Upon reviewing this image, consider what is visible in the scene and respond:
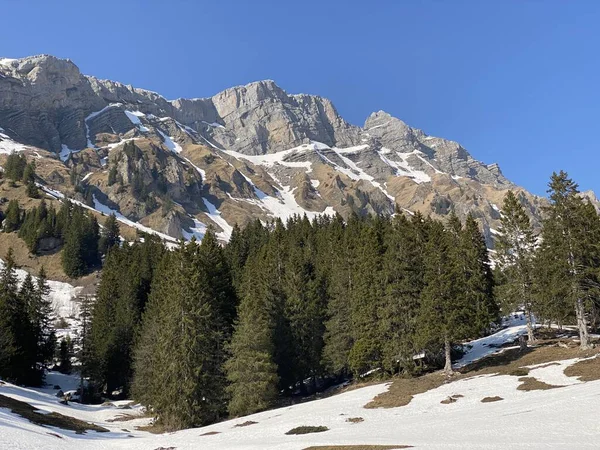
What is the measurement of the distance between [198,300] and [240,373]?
7906 millimetres

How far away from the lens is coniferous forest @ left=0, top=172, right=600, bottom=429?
4166cm

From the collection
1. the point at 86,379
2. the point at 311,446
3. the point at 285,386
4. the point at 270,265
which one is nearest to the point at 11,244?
the point at 86,379

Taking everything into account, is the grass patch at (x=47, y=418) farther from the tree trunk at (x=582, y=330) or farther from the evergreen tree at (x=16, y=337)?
the tree trunk at (x=582, y=330)

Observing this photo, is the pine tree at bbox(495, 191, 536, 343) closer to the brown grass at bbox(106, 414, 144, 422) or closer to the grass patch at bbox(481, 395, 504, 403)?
the grass patch at bbox(481, 395, 504, 403)

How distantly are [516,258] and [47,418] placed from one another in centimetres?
4464

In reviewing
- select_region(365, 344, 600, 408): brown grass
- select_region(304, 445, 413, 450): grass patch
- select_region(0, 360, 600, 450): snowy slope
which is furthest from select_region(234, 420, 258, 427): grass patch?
select_region(304, 445, 413, 450): grass patch

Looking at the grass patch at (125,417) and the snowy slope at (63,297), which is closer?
the grass patch at (125,417)

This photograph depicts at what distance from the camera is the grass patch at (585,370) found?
2973cm

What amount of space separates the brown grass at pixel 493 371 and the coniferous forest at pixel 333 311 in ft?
Answer: 7.48

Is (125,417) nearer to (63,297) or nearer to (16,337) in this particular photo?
(16,337)

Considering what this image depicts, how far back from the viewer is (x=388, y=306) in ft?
153

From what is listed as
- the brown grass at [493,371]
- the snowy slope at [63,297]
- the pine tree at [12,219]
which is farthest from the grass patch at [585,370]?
the pine tree at [12,219]

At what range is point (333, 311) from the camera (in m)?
54.7

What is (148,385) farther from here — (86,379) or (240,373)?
(86,379)
